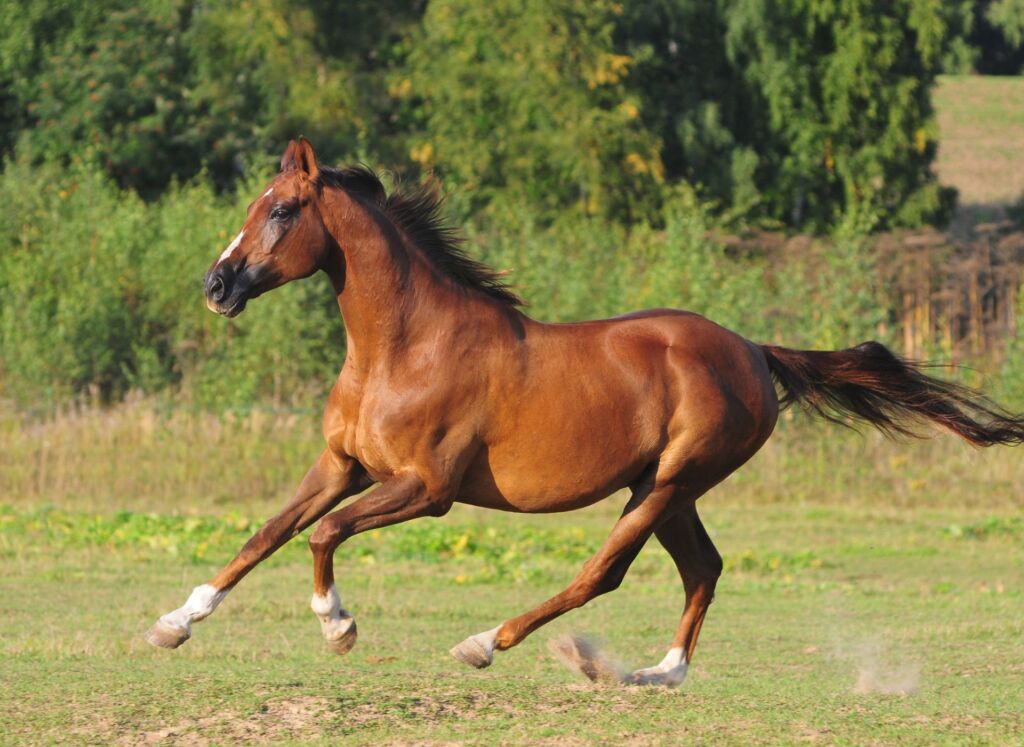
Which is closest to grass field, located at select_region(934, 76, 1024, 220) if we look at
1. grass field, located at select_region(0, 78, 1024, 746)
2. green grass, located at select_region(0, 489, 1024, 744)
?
grass field, located at select_region(0, 78, 1024, 746)

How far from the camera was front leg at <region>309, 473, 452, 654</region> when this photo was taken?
7.29 m

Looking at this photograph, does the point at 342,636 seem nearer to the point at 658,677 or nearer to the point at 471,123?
the point at 658,677

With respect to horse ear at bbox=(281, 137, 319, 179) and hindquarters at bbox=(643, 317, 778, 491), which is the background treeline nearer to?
hindquarters at bbox=(643, 317, 778, 491)

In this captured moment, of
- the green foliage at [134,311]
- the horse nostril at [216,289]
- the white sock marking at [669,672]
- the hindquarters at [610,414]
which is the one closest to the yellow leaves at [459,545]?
the green foliage at [134,311]

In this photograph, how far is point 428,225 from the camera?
7.99 metres

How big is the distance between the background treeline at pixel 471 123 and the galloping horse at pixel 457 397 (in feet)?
59.0

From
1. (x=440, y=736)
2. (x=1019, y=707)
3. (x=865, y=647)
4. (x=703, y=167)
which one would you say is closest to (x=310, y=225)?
(x=440, y=736)

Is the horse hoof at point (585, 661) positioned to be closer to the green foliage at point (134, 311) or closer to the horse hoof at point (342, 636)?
the horse hoof at point (342, 636)

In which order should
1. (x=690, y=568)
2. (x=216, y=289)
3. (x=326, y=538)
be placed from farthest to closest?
(x=690, y=568), (x=326, y=538), (x=216, y=289)

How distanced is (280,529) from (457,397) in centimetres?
101

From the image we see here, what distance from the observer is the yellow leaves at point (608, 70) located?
32125mm

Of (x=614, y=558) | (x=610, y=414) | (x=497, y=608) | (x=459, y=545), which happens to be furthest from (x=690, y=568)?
(x=459, y=545)

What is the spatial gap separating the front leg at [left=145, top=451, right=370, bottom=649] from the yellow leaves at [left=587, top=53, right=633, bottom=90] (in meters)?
25.3

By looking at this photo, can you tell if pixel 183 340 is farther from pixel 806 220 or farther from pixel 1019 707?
pixel 1019 707
